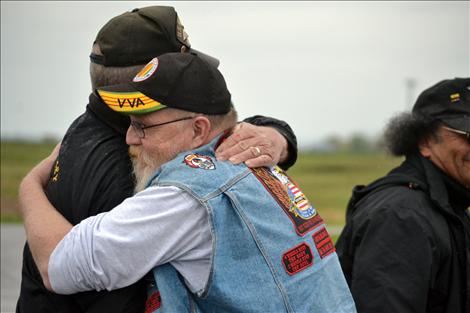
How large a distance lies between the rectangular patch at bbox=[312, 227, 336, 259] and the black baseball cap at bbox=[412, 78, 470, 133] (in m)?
1.67

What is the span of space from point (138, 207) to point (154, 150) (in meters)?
0.29

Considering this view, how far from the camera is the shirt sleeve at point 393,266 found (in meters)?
2.97

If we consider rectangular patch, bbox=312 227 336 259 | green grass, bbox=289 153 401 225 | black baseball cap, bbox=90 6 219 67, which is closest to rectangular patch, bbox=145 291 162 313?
rectangular patch, bbox=312 227 336 259

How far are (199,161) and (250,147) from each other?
10.9 inches

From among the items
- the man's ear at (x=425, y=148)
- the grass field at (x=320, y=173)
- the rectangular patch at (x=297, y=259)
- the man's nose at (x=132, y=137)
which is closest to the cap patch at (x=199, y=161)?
the man's nose at (x=132, y=137)

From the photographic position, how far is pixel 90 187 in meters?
2.10

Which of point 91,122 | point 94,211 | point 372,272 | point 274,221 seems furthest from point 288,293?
point 372,272

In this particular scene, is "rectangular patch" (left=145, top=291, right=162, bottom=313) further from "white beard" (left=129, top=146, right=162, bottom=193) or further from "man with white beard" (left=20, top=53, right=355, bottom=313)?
"white beard" (left=129, top=146, right=162, bottom=193)

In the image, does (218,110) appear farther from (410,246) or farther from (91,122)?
(410,246)

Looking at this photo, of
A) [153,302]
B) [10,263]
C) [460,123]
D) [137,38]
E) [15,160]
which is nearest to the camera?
[153,302]

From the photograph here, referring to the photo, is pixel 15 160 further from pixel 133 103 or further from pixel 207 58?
pixel 133 103

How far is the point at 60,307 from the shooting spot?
2119mm

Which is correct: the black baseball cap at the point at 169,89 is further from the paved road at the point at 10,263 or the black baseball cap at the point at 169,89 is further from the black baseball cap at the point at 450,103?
the paved road at the point at 10,263

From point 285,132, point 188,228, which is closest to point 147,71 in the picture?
point 188,228
